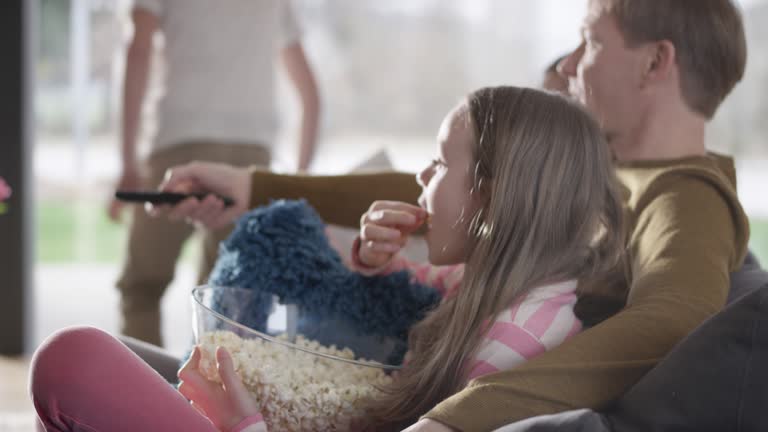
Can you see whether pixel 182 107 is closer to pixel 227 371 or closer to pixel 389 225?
pixel 389 225

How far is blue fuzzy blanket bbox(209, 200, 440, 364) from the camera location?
1.35m

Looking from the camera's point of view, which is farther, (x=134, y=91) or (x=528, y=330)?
(x=134, y=91)

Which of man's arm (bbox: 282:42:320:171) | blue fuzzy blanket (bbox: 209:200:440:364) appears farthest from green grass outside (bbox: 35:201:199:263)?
blue fuzzy blanket (bbox: 209:200:440:364)

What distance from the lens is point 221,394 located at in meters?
1.09

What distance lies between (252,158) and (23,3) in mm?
1321

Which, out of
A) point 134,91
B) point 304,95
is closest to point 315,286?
point 134,91

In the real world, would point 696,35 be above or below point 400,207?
above

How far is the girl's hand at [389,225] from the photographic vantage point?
4.27ft

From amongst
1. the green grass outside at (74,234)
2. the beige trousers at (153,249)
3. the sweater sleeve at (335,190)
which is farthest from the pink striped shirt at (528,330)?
the green grass outside at (74,234)

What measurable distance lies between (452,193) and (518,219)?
0.10 meters

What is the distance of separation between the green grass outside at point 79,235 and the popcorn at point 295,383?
3.16 metres

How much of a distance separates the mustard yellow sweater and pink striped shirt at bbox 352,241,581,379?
85 millimetres

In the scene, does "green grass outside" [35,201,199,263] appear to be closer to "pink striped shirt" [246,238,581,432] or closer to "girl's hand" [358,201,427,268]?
"girl's hand" [358,201,427,268]

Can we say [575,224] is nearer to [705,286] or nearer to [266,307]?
[705,286]
